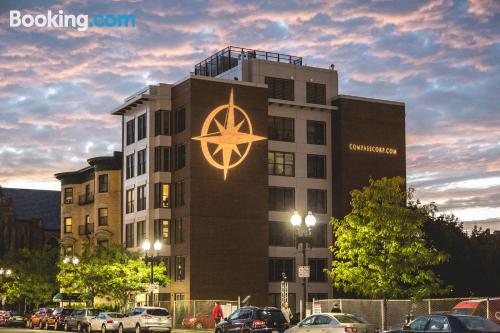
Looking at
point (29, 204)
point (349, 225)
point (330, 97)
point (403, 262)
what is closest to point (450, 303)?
point (403, 262)

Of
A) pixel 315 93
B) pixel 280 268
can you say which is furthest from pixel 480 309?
pixel 315 93

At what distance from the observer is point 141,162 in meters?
75.8

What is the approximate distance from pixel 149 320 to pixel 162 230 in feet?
80.3

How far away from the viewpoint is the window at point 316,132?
78.4 metres

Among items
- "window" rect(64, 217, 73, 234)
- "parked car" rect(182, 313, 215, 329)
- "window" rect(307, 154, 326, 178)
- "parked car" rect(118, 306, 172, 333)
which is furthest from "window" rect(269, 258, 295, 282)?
"window" rect(64, 217, 73, 234)

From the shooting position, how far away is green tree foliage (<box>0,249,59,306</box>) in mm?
88875

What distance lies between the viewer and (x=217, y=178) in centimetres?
7094

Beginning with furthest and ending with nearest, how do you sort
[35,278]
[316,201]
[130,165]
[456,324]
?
[35,278]
[130,165]
[316,201]
[456,324]

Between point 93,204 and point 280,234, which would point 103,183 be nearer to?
point 93,204

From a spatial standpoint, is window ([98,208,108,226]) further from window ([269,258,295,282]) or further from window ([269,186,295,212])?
window ([269,258,295,282])

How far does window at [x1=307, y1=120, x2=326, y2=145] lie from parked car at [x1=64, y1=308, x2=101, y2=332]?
28758 mm

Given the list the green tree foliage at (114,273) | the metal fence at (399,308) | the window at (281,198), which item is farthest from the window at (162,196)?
the metal fence at (399,308)

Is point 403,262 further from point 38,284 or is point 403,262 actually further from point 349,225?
point 38,284

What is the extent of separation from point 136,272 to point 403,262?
29.6 metres
